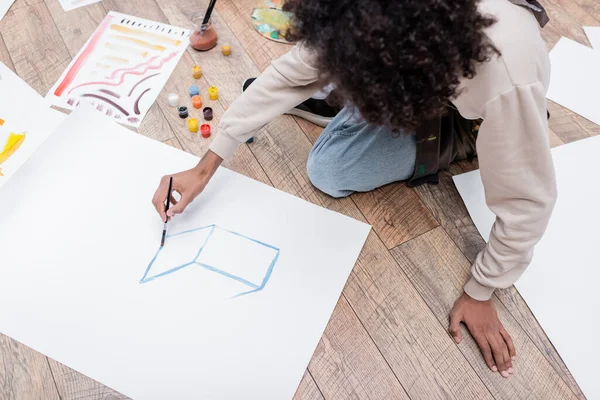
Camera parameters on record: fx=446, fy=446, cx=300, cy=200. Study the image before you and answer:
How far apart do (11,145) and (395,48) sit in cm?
82

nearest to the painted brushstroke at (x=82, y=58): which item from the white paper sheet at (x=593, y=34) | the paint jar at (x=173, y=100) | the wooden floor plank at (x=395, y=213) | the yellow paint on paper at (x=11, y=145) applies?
the yellow paint on paper at (x=11, y=145)

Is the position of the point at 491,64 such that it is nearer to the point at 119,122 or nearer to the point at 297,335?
the point at 297,335

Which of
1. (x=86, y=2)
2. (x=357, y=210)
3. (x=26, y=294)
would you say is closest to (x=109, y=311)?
(x=26, y=294)

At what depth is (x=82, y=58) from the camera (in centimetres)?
108

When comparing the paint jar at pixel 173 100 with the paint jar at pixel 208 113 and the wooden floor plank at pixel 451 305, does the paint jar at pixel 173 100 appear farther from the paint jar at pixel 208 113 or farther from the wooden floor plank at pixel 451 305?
the wooden floor plank at pixel 451 305

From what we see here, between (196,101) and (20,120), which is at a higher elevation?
(20,120)

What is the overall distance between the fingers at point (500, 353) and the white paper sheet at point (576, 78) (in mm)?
616

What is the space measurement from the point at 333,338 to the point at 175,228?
0.34 m

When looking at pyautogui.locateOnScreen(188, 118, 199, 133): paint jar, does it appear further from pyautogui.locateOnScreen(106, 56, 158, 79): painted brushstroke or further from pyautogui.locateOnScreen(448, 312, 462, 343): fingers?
pyautogui.locateOnScreen(448, 312, 462, 343): fingers

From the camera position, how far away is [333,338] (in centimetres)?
73

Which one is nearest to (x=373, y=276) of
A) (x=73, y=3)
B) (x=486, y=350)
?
(x=486, y=350)

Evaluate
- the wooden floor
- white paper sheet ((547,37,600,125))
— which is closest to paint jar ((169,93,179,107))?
the wooden floor

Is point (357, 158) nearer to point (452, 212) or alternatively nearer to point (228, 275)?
point (452, 212)

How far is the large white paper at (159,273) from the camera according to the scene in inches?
27.0
